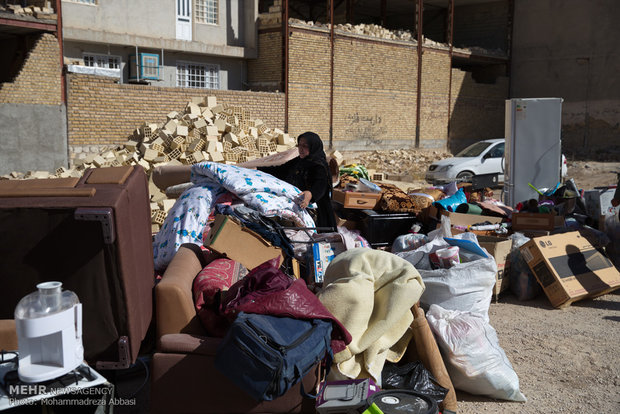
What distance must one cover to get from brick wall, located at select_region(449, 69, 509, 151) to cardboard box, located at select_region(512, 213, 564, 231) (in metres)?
19.9

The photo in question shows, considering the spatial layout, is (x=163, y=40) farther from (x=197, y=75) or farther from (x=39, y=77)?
(x=39, y=77)

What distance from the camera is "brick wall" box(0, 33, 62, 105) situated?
47.5 feet

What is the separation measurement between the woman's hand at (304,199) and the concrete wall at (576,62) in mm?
23152

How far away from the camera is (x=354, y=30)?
21797 millimetres

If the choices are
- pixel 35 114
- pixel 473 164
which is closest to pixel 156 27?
pixel 35 114

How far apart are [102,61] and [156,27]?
225 cm

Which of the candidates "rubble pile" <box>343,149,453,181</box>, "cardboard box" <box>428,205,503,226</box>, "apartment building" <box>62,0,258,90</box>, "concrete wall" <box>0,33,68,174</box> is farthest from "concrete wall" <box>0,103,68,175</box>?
"cardboard box" <box>428,205,503,226</box>

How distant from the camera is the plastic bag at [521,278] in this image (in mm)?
6086

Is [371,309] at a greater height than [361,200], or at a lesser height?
lesser

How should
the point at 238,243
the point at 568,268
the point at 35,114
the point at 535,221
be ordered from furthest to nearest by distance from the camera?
the point at 35,114 → the point at 535,221 → the point at 568,268 → the point at 238,243

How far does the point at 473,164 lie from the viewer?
15898 millimetres

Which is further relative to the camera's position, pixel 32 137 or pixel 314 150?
pixel 32 137

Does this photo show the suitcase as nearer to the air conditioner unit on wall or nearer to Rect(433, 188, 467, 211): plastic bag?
Rect(433, 188, 467, 211): plastic bag

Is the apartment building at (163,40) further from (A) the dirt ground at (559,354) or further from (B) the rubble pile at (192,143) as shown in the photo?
(A) the dirt ground at (559,354)
